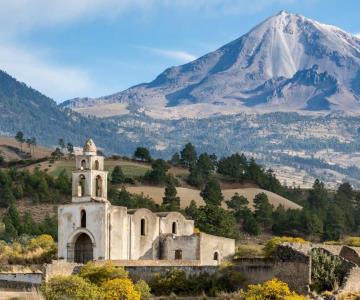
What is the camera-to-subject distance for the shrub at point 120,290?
52.2 meters

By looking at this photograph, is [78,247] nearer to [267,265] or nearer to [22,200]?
[267,265]

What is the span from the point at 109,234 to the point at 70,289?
1516cm

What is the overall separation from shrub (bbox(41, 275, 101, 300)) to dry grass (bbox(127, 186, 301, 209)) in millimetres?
65626

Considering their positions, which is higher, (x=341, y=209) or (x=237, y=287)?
(x=341, y=209)

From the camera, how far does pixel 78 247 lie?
7012cm

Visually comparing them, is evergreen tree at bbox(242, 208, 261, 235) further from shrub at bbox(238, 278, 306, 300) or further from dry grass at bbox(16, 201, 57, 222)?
shrub at bbox(238, 278, 306, 300)

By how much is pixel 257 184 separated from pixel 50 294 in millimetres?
96814

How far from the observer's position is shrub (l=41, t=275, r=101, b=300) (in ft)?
172

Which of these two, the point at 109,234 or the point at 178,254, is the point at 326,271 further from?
the point at 109,234

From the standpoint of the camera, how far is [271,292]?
49250 millimetres

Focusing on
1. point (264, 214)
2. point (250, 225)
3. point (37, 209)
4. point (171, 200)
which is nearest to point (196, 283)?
point (250, 225)

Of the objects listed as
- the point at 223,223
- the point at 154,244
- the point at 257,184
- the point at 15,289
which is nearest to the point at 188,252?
the point at 154,244

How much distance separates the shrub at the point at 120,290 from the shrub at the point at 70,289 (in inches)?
16.5

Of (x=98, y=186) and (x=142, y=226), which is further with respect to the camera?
(x=98, y=186)
